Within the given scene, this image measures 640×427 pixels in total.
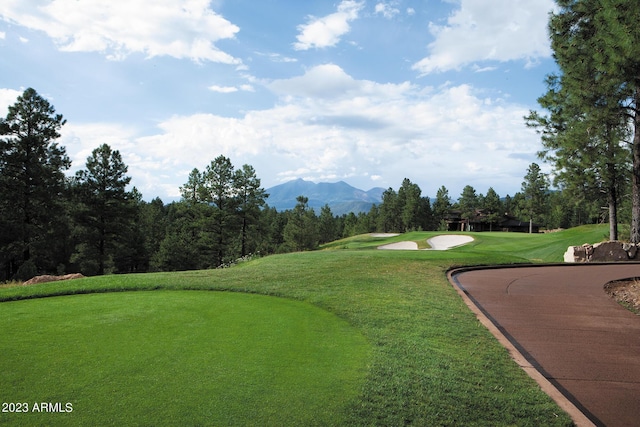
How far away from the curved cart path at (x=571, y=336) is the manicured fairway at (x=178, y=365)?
8.59 feet

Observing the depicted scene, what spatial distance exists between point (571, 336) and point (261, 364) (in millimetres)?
5842

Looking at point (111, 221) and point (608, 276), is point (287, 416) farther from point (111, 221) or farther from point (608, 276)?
point (111, 221)

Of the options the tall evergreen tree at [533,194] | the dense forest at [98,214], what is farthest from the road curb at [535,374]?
the tall evergreen tree at [533,194]

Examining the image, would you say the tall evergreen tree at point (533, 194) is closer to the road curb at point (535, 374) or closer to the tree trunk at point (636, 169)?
the tree trunk at point (636, 169)

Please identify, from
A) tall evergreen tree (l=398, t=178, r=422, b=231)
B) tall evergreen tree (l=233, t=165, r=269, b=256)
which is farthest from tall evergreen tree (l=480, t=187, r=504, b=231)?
tall evergreen tree (l=233, t=165, r=269, b=256)

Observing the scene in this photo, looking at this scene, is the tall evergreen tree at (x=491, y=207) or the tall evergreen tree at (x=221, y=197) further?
the tall evergreen tree at (x=491, y=207)

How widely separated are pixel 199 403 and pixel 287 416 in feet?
2.97

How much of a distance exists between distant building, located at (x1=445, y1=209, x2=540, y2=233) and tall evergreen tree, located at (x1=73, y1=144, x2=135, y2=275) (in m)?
66.6

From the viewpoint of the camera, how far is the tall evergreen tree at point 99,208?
33094mm

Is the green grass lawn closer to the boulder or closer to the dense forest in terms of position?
the boulder

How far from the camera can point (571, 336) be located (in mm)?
6969

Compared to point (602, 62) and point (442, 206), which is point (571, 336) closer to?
point (602, 62)

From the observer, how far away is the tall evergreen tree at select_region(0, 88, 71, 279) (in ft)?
86.3

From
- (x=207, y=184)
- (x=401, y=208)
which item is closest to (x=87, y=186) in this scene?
(x=207, y=184)
